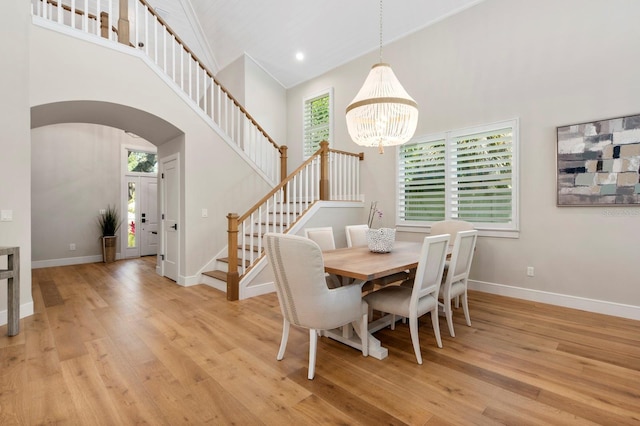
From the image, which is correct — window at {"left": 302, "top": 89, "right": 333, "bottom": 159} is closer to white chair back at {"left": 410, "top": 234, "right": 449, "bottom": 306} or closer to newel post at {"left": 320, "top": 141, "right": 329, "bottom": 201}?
newel post at {"left": 320, "top": 141, "right": 329, "bottom": 201}

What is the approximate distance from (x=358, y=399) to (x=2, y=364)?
267 centimetres

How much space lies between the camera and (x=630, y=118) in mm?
3223

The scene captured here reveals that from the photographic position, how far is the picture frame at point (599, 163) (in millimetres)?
3217

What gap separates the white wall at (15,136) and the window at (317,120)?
176 inches

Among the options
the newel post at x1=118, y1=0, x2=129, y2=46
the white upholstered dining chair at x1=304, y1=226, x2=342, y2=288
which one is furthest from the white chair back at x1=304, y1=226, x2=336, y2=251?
the newel post at x1=118, y1=0, x2=129, y2=46

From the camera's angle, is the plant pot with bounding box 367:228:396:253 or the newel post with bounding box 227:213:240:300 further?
the newel post with bounding box 227:213:240:300

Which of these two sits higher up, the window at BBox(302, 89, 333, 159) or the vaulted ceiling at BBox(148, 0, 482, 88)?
the vaulted ceiling at BBox(148, 0, 482, 88)

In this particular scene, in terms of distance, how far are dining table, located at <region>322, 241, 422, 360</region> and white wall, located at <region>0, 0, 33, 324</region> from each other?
3255 mm

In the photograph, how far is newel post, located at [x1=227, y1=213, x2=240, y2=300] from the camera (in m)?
4.05

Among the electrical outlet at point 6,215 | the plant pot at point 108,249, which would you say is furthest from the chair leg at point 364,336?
the plant pot at point 108,249

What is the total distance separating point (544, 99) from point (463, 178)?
4.28ft

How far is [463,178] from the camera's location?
445cm

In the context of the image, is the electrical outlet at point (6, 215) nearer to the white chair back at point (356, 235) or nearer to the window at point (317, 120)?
the white chair back at point (356, 235)

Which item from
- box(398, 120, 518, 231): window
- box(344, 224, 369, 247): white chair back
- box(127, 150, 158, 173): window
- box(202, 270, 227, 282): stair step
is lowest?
box(202, 270, 227, 282): stair step
